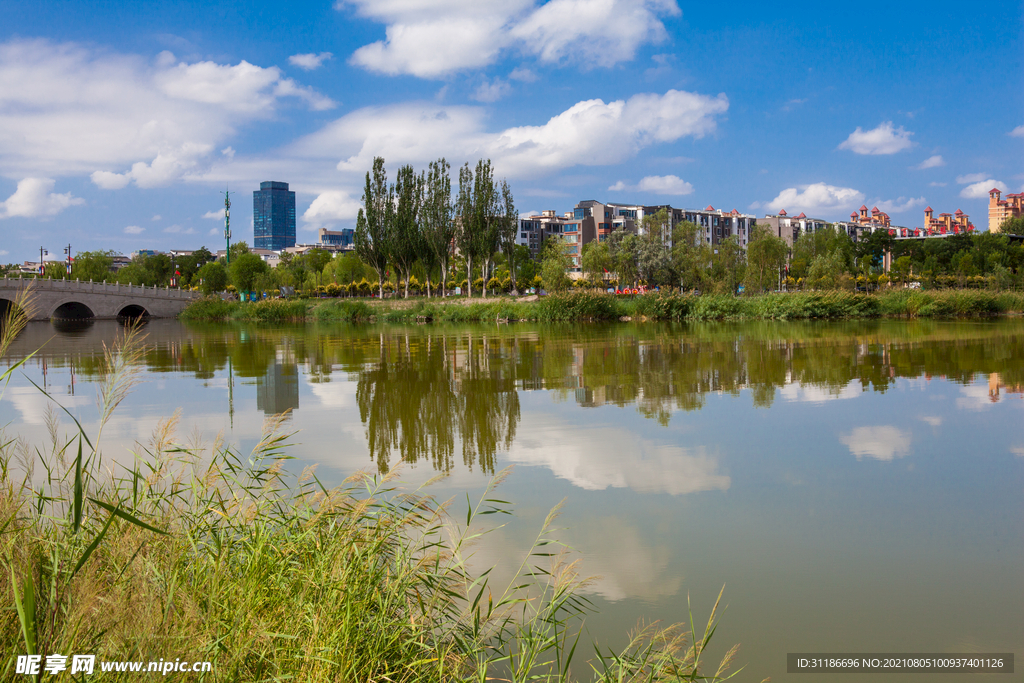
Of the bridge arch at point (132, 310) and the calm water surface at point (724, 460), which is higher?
the bridge arch at point (132, 310)

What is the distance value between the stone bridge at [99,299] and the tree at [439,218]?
1887 centimetres

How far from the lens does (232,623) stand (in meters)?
2.32

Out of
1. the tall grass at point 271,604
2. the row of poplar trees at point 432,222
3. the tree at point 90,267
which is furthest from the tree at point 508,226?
the tree at point 90,267

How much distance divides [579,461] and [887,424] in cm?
342

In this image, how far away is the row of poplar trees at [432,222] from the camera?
1597 inches

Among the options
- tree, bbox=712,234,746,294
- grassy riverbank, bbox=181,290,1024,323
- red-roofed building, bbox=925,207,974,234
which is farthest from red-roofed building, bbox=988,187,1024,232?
grassy riverbank, bbox=181,290,1024,323

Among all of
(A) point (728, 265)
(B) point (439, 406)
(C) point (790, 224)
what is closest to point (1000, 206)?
(C) point (790, 224)

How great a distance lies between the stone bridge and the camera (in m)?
43.0

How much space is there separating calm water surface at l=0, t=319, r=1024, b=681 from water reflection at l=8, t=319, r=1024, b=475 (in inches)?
1.9

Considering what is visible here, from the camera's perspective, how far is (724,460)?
575 centimetres

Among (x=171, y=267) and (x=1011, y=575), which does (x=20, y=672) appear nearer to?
(x=1011, y=575)

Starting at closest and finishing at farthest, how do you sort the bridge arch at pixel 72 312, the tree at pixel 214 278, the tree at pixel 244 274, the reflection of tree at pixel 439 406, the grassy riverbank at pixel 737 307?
the reflection of tree at pixel 439 406
the grassy riverbank at pixel 737 307
the bridge arch at pixel 72 312
the tree at pixel 214 278
the tree at pixel 244 274

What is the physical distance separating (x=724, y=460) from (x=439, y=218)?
3705 centimetres

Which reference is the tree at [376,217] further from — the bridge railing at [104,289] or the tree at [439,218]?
the bridge railing at [104,289]
